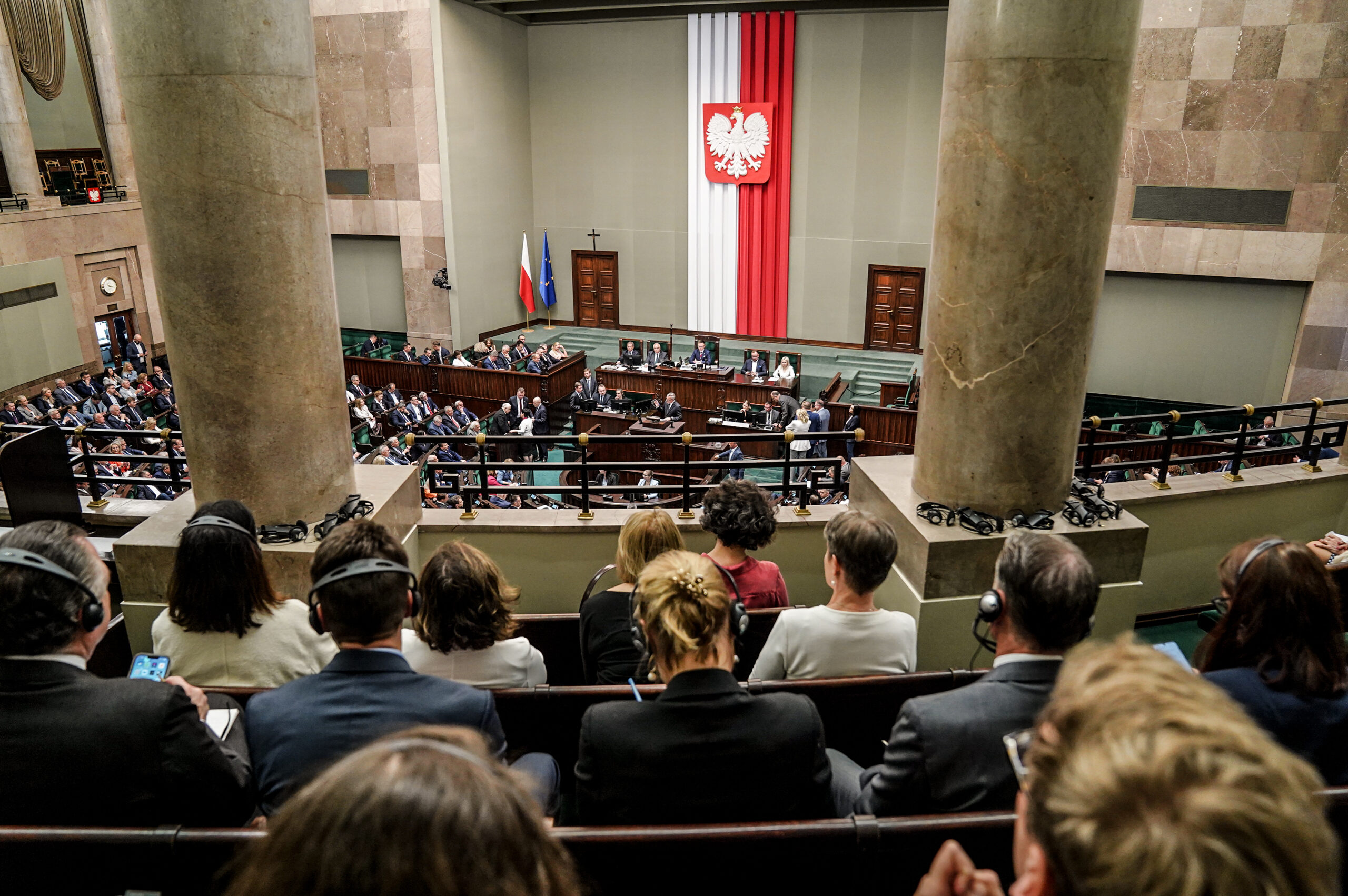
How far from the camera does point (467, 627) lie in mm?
2746

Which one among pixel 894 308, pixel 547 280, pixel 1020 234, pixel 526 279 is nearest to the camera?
pixel 1020 234

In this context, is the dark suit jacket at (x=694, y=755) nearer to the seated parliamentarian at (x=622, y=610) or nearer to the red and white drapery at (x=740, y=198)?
the seated parliamentarian at (x=622, y=610)

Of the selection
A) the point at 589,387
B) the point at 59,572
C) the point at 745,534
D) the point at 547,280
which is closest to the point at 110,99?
the point at 547,280

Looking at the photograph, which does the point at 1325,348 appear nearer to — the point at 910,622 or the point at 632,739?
the point at 910,622

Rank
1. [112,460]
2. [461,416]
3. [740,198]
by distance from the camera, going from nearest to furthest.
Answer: [112,460], [461,416], [740,198]

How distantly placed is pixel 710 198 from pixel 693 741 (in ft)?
59.7

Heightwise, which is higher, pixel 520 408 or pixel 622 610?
pixel 622 610

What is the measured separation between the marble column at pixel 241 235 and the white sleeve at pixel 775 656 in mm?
2670

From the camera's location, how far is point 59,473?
5.17 metres

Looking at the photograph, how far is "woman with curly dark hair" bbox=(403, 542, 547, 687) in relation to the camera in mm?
2717

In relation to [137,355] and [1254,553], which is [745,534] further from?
[137,355]

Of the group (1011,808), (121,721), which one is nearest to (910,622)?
(1011,808)

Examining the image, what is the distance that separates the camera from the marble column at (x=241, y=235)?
3811 mm

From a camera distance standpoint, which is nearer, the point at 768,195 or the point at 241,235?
the point at 241,235
